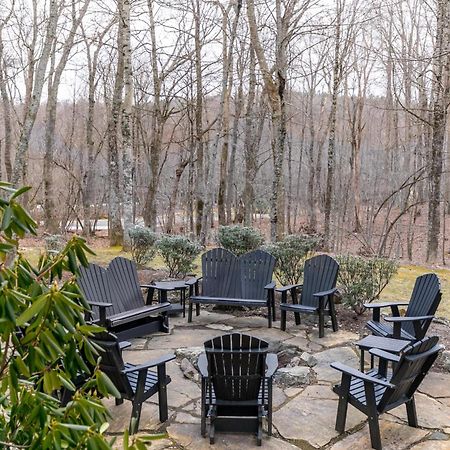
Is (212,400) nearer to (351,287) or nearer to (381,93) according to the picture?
(351,287)

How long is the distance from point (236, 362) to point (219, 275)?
309 centimetres

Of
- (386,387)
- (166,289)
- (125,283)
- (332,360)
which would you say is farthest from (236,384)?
(125,283)

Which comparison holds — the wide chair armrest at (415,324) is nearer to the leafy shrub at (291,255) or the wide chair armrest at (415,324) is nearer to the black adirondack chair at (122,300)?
the black adirondack chair at (122,300)

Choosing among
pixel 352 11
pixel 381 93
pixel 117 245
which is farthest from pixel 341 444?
pixel 381 93

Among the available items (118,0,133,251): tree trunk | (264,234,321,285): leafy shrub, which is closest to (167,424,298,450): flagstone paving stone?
(264,234,321,285): leafy shrub

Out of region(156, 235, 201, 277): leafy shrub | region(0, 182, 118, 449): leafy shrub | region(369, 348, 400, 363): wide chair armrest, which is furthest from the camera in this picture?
region(156, 235, 201, 277): leafy shrub

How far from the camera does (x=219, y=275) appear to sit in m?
6.25

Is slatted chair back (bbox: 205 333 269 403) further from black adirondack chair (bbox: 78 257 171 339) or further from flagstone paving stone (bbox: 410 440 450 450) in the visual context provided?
black adirondack chair (bbox: 78 257 171 339)

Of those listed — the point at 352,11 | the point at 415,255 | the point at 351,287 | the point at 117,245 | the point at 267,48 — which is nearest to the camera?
the point at 351,287

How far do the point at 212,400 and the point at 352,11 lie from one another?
1302 centimetres

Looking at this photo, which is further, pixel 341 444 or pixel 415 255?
pixel 415 255

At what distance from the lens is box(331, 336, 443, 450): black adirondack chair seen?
3.04 m

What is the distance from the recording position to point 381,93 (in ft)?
70.2

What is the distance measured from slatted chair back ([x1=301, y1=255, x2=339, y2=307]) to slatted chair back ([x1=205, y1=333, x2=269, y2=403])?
2.54 m
